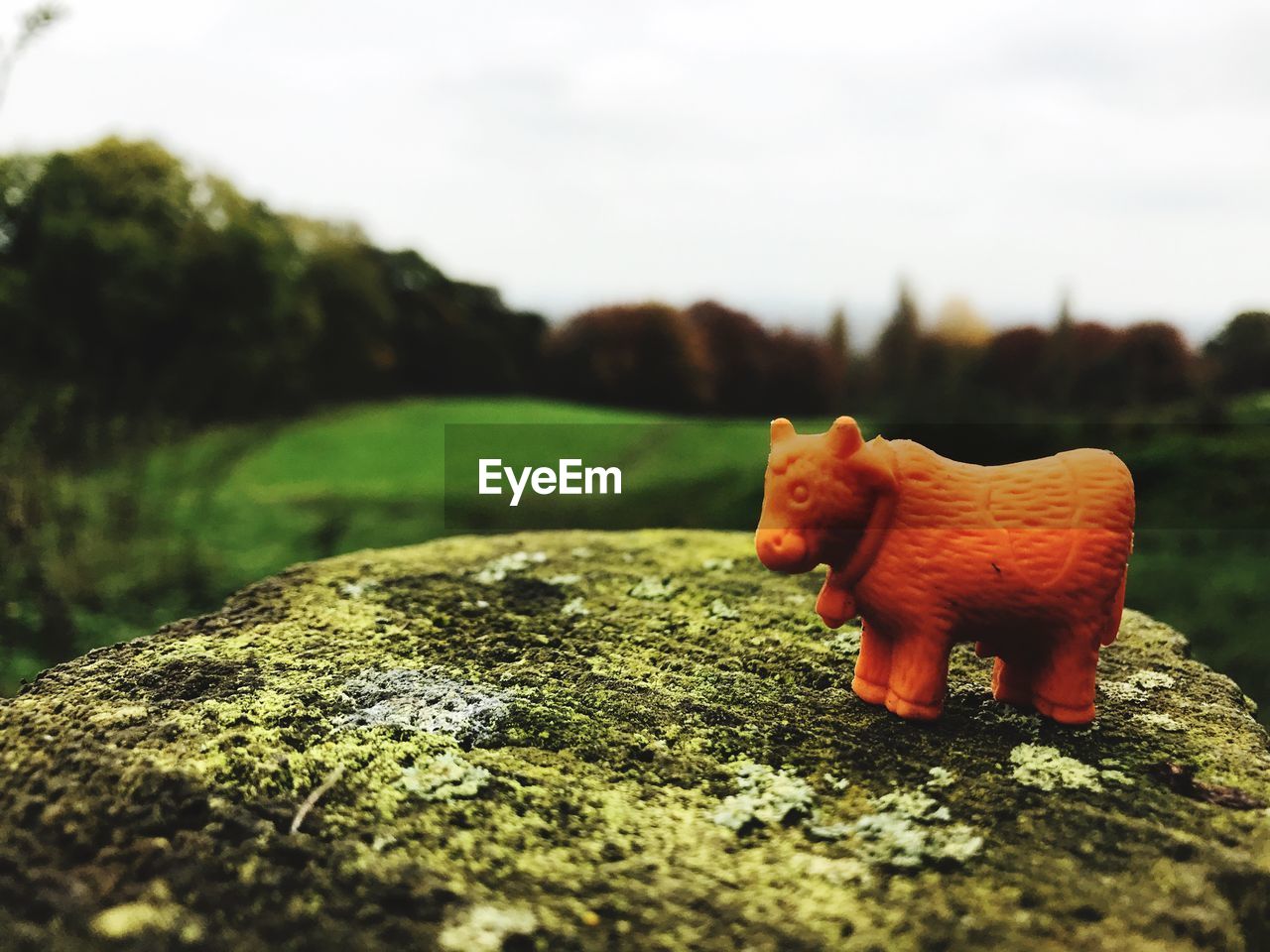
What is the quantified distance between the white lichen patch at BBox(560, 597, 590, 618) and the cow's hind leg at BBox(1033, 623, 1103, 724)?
1569mm

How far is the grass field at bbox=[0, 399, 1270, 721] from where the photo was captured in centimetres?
574

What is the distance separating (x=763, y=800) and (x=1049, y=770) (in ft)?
2.57

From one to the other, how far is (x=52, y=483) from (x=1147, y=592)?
→ 7.41 metres

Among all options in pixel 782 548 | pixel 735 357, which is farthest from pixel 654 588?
pixel 735 357

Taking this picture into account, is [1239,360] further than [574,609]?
Yes

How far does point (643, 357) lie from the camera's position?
42.6 ft

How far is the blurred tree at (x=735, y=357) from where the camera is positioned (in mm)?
13297

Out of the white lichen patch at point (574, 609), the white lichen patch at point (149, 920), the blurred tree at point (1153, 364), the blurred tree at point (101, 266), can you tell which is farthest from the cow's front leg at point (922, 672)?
the blurred tree at point (101, 266)

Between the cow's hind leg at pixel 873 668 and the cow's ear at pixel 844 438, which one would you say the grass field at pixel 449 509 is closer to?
the cow's hind leg at pixel 873 668

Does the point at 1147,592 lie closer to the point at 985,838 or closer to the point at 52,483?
the point at 985,838

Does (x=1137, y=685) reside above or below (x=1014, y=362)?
below

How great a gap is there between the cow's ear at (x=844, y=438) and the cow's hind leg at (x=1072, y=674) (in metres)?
0.80

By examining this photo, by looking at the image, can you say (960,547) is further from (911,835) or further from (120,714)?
(120,714)

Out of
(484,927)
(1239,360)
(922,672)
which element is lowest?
(484,927)
